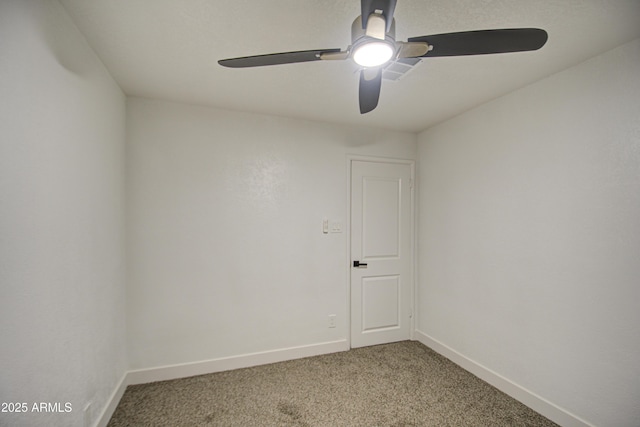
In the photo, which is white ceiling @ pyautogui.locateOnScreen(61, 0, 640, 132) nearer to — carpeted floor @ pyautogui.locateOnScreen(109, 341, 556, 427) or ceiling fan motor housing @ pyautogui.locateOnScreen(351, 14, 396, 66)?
ceiling fan motor housing @ pyautogui.locateOnScreen(351, 14, 396, 66)

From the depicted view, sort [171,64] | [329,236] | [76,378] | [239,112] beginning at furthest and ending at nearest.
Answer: [329,236]
[239,112]
[171,64]
[76,378]

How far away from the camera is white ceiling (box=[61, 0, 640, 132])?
1.29 meters

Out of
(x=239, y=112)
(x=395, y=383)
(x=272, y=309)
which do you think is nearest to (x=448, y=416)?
(x=395, y=383)

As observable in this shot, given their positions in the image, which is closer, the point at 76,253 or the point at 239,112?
the point at 76,253

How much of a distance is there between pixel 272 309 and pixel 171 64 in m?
2.22

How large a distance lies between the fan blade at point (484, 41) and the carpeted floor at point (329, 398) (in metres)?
2.28

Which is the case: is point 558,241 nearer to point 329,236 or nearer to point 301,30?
point 329,236

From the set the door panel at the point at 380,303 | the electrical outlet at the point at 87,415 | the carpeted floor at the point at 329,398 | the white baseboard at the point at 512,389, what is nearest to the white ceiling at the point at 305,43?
the door panel at the point at 380,303

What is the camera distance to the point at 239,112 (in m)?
2.57

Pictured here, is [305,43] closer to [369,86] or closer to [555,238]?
[369,86]

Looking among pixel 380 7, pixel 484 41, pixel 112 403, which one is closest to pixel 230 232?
pixel 112 403

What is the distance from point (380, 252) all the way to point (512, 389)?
1588 mm

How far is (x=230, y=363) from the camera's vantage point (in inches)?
98.1

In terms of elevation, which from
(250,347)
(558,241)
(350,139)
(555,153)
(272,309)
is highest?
(350,139)
